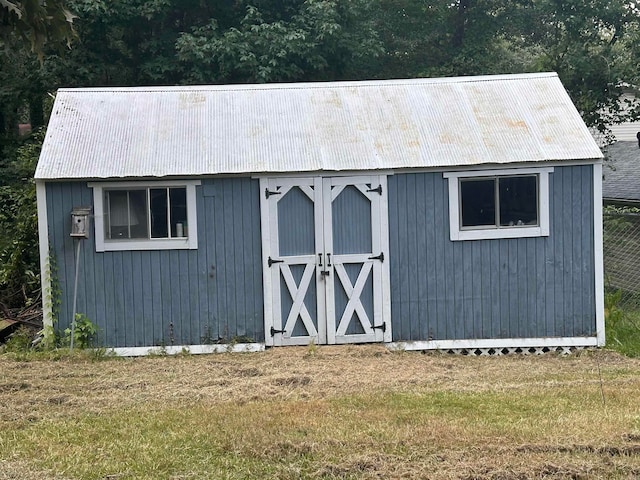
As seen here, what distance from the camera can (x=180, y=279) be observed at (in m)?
10.0

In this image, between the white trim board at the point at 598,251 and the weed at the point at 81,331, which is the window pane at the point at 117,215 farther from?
Result: the white trim board at the point at 598,251

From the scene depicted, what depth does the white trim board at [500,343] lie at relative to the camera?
10.2m

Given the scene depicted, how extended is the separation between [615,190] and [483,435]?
16860mm

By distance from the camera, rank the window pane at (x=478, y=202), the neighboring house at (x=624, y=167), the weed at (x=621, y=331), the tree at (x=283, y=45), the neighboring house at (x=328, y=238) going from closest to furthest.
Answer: the neighboring house at (x=328, y=238) < the window pane at (x=478, y=202) < the weed at (x=621, y=331) < the tree at (x=283, y=45) < the neighboring house at (x=624, y=167)

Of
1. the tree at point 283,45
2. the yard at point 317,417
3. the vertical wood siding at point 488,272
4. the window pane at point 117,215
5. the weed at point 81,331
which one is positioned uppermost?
the tree at point 283,45

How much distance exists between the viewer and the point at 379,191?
10.1m

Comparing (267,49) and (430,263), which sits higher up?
(267,49)

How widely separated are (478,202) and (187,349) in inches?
154

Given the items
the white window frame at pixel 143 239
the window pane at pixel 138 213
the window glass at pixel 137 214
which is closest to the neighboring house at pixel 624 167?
the white window frame at pixel 143 239

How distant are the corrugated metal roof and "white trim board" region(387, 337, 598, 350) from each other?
2.14 metres

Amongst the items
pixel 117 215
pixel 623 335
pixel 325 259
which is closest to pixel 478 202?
pixel 325 259

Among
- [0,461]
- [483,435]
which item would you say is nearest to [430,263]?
[483,435]

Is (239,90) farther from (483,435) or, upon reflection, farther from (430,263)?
(483,435)

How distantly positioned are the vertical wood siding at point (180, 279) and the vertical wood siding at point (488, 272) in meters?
1.73
